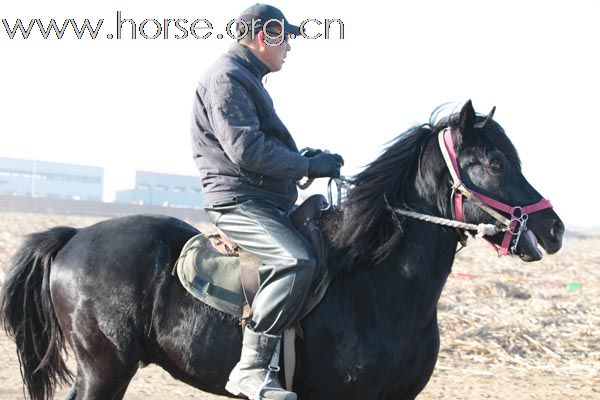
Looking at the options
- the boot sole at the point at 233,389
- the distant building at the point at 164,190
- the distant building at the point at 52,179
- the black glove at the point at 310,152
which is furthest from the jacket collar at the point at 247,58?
the distant building at the point at 52,179

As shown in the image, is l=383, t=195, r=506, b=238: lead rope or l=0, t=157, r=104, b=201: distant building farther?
l=0, t=157, r=104, b=201: distant building

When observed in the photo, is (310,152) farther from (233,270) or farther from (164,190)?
(164,190)

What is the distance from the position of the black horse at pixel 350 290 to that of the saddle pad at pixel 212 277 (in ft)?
0.35

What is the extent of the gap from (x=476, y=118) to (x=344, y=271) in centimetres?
132

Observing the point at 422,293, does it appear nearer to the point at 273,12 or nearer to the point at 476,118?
the point at 476,118

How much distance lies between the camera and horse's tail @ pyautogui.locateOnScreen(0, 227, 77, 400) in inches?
207

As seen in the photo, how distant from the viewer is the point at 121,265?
4.97 meters

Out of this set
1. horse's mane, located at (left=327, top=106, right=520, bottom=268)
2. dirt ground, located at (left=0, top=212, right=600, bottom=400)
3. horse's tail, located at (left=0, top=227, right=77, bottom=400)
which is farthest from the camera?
dirt ground, located at (left=0, top=212, right=600, bottom=400)

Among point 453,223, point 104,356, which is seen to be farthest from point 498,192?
point 104,356

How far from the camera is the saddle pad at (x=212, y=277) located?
4707mm

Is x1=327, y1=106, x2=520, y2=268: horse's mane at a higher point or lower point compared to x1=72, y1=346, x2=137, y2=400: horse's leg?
higher

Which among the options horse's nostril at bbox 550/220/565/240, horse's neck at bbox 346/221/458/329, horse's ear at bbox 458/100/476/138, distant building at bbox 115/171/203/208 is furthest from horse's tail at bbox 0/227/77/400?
distant building at bbox 115/171/203/208

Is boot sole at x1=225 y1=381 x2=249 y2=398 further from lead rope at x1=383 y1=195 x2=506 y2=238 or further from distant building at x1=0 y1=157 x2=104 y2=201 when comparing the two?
distant building at x1=0 y1=157 x2=104 y2=201

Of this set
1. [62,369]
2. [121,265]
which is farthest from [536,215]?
[62,369]
